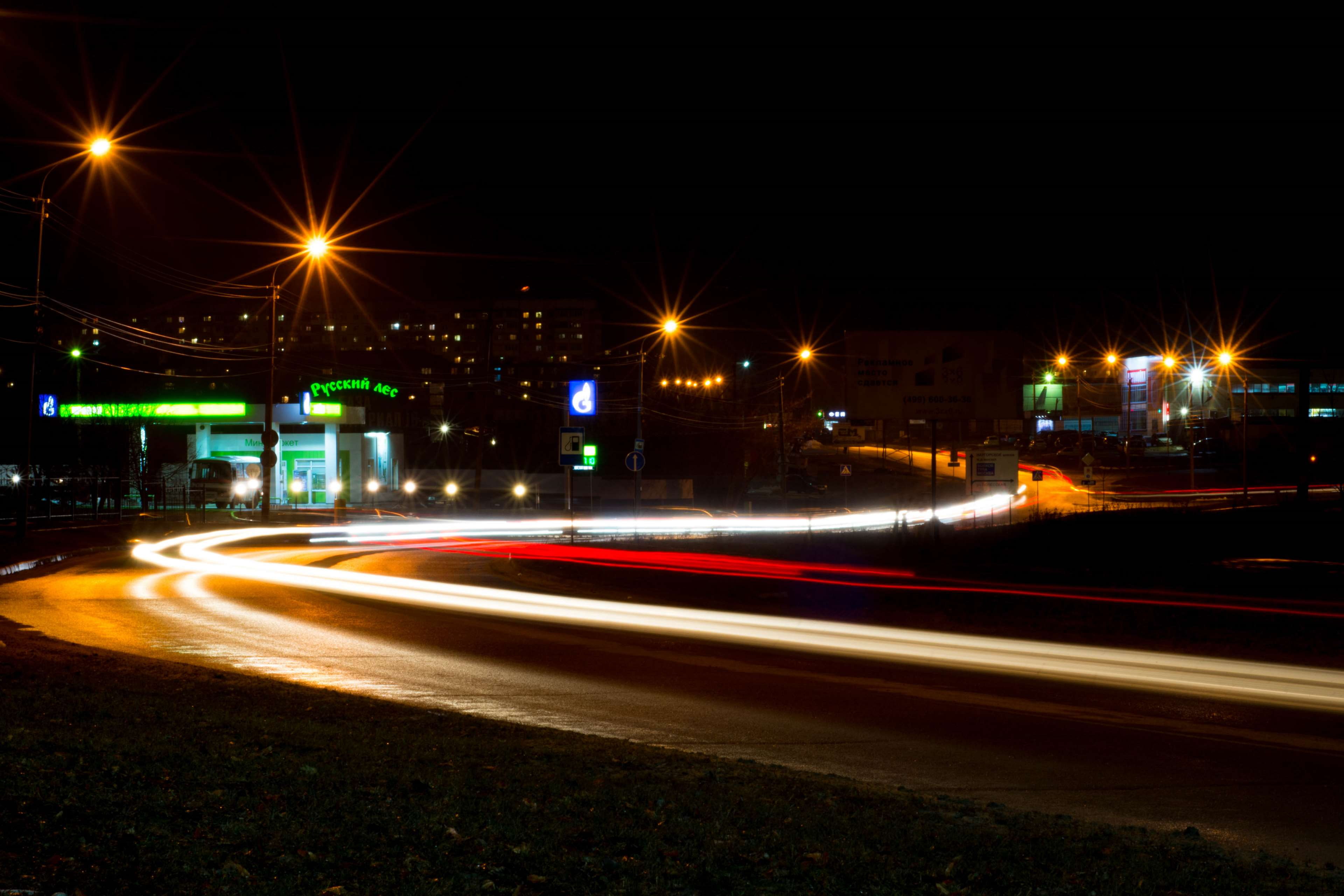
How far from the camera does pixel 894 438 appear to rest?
4055 inches

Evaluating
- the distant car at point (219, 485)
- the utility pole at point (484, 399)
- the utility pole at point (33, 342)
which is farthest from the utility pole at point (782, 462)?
the utility pole at point (33, 342)

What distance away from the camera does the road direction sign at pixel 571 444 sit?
2764cm

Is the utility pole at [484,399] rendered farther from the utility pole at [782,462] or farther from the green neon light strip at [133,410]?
the utility pole at [782,462]

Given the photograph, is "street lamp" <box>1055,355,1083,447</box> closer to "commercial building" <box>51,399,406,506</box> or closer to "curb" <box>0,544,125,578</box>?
"commercial building" <box>51,399,406,506</box>

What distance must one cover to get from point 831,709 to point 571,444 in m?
18.2

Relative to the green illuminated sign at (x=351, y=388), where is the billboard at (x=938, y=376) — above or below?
below

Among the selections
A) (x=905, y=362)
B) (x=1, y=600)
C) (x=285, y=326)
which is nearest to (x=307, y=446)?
(x=905, y=362)

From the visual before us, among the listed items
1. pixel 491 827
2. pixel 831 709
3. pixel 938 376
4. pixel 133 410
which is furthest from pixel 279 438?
pixel 491 827

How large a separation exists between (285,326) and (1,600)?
543 ft

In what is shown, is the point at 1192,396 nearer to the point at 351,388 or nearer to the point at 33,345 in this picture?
the point at 351,388

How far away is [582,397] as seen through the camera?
33188 mm

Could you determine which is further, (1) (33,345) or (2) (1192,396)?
(2) (1192,396)

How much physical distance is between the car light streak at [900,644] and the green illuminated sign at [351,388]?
119ft

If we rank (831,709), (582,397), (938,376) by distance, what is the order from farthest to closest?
(938,376)
(582,397)
(831,709)
